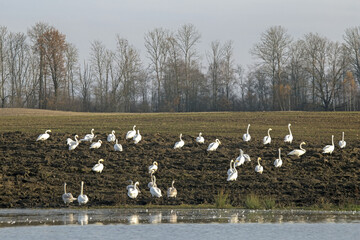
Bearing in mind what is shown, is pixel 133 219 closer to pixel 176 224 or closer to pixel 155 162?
pixel 176 224

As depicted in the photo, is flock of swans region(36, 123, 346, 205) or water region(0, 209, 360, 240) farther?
flock of swans region(36, 123, 346, 205)

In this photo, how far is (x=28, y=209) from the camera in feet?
67.3

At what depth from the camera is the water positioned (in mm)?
15203

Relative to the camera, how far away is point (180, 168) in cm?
2772

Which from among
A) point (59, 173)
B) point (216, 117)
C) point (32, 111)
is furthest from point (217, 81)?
point (59, 173)

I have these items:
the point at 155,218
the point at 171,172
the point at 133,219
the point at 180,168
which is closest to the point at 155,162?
the point at 171,172

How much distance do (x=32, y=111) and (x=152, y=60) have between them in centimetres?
3268

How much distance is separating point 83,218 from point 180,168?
32.8 feet

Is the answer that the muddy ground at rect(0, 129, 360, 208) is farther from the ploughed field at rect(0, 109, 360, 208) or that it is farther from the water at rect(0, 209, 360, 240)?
the water at rect(0, 209, 360, 240)

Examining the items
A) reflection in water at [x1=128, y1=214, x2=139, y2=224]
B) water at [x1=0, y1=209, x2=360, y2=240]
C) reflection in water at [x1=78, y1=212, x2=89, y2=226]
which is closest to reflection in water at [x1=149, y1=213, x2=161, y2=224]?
water at [x1=0, y1=209, x2=360, y2=240]

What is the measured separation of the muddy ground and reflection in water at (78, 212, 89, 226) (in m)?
2.03

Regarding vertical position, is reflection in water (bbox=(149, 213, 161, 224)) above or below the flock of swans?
below

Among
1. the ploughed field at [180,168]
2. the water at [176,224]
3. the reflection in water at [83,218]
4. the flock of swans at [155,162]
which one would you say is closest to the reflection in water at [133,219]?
the water at [176,224]

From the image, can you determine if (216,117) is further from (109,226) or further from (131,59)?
(131,59)
